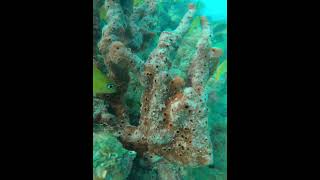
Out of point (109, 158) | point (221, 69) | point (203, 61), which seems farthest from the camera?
point (221, 69)

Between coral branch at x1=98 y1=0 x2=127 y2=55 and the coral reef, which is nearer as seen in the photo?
the coral reef

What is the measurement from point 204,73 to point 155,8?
2.13 feet

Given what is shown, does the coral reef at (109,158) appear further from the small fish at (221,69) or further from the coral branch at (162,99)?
the small fish at (221,69)

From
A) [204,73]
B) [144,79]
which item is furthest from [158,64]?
[204,73]

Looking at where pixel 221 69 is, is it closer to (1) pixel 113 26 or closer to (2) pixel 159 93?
(2) pixel 159 93

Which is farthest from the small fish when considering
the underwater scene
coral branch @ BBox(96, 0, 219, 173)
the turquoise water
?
the turquoise water

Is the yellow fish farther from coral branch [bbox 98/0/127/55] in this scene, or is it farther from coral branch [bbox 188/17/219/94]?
coral branch [bbox 188/17/219/94]

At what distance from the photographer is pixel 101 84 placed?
7.06 ft

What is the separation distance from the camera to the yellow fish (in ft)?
6.98

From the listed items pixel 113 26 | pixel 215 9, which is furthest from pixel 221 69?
pixel 113 26

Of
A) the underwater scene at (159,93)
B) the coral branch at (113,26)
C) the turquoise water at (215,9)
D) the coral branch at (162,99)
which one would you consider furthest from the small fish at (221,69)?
the coral branch at (113,26)

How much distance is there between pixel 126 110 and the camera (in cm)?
218

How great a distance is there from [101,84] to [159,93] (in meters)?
0.41
